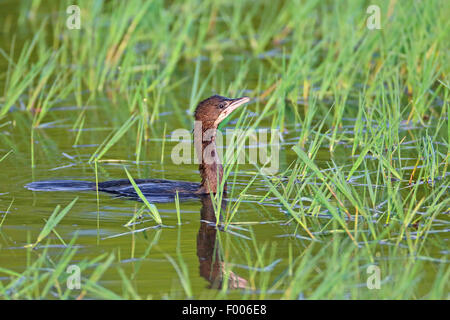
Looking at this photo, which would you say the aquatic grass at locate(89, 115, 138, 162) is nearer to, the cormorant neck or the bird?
the bird

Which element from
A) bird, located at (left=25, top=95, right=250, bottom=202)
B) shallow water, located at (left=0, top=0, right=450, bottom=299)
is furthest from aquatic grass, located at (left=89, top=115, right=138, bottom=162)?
bird, located at (left=25, top=95, right=250, bottom=202)

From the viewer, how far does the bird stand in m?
6.55

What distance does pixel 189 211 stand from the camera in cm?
618

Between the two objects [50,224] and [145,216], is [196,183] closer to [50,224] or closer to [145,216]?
[145,216]

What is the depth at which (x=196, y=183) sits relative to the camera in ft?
22.5

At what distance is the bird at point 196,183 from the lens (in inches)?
258

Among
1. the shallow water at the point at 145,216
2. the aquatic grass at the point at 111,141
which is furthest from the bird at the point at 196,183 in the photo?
the aquatic grass at the point at 111,141

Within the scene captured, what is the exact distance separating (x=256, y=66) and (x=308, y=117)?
3525 millimetres

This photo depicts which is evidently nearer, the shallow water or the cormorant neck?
the shallow water

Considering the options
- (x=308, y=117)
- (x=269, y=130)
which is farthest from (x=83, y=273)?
(x=269, y=130)

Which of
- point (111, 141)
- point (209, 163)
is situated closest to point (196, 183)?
point (209, 163)

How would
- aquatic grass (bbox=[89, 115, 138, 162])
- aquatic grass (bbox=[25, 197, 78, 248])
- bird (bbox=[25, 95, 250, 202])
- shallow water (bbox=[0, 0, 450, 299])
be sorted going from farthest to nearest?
aquatic grass (bbox=[89, 115, 138, 162])
bird (bbox=[25, 95, 250, 202])
aquatic grass (bbox=[25, 197, 78, 248])
shallow water (bbox=[0, 0, 450, 299])

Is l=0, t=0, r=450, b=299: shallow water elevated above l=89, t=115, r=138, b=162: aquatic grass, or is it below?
below
